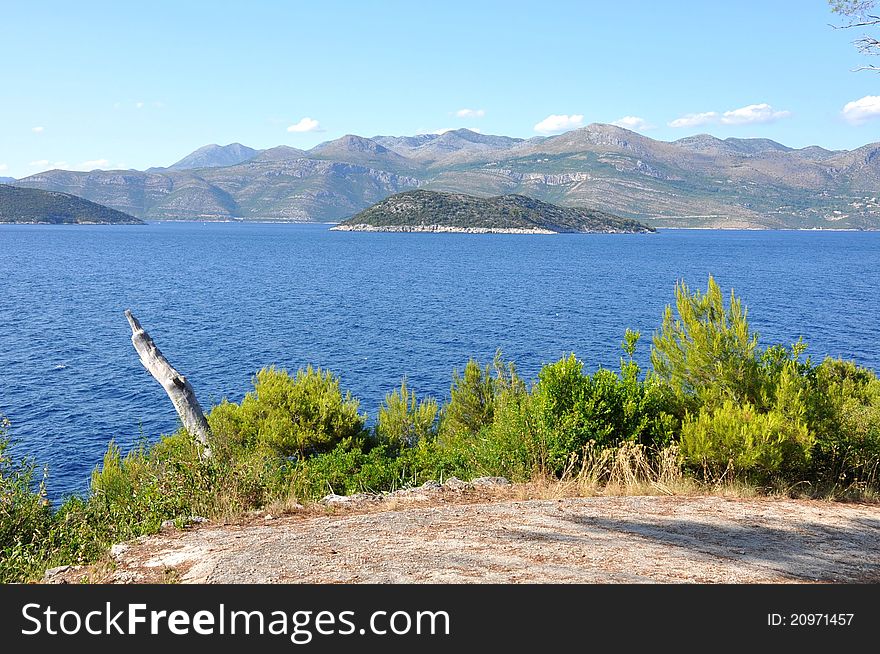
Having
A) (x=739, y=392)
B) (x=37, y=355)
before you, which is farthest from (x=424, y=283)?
(x=739, y=392)

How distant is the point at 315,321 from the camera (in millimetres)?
63906

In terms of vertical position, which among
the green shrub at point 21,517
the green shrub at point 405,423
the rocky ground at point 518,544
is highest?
the rocky ground at point 518,544

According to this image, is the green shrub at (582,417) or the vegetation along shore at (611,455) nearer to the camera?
the vegetation along shore at (611,455)

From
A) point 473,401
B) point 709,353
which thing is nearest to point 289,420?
point 473,401

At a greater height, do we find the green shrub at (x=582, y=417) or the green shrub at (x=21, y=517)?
the green shrub at (x=582, y=417)

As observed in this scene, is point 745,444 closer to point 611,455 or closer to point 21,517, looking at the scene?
point 611,455

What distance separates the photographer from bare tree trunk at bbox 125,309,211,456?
1380cm

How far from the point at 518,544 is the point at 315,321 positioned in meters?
57.9

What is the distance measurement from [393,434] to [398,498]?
46.4 feet

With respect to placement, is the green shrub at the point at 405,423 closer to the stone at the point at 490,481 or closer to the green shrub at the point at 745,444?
the stone at the point at 490,481

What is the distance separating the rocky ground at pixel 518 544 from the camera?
660cm

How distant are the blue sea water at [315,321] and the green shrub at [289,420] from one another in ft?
29.7

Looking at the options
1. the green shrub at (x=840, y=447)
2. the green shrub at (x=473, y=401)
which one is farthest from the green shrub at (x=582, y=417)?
the green shrub at (x=473, y=401)

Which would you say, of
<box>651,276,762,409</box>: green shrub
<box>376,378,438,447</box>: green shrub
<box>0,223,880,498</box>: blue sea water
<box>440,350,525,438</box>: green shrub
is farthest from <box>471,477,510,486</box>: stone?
<box>376,378,438,447</box>: green shrub
